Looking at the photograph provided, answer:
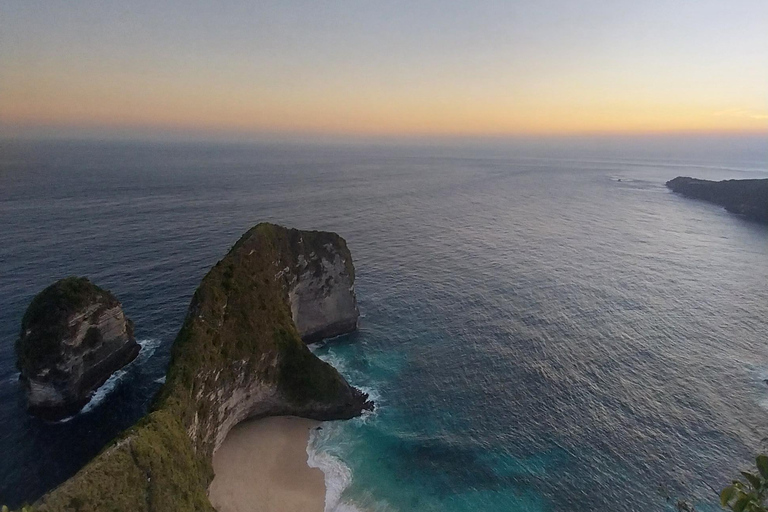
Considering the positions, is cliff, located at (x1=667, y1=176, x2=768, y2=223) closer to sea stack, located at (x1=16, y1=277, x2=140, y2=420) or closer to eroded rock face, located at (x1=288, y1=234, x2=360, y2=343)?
eroded rock face, located at (x1=288, y1=234, x2=360, y2=343)

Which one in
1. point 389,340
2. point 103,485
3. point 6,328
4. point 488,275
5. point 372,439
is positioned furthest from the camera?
point 488,275

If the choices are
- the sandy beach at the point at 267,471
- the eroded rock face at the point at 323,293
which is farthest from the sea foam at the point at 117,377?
the eroded rock face at the point at 323,293

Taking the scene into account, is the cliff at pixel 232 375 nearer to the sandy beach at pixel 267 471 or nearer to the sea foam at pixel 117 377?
the sandy beach at pixel 267 471

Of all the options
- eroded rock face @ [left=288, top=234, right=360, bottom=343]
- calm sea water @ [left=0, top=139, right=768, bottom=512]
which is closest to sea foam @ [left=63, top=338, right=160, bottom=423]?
calm sea water @ [left=0, top=139, right=768, bottom=512]

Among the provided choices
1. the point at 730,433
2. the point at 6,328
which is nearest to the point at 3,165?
the point at 6,328

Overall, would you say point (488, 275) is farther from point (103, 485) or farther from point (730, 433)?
point (103, 485)

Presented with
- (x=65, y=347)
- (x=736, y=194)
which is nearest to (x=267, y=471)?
(x=65, y=347)
